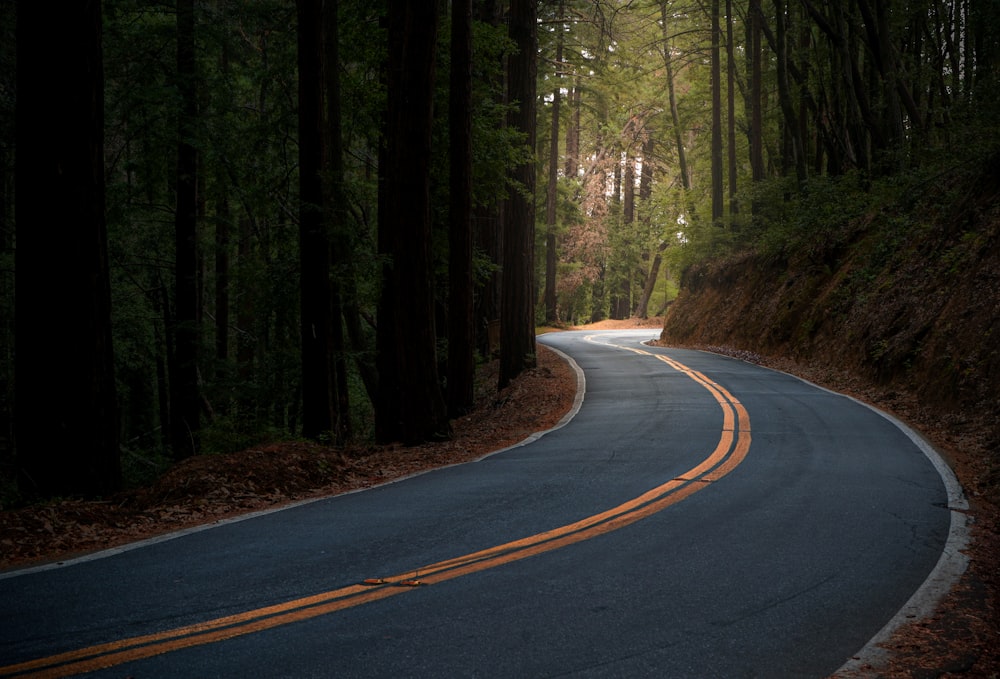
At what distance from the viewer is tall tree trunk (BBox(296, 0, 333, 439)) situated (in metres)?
13.7

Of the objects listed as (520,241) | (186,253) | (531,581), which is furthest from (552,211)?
(531,581)

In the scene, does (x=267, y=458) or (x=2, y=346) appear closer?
(x=267, y=458)

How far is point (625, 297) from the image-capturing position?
199ft

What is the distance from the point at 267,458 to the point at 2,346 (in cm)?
1304

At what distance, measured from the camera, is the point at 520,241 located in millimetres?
20750

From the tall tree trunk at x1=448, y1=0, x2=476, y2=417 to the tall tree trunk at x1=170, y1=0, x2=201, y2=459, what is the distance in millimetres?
5906

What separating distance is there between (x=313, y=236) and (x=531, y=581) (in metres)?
9.97

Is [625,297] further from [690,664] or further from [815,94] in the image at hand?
[690,664]

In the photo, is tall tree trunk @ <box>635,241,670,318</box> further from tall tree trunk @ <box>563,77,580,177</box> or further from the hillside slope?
the hillside slope

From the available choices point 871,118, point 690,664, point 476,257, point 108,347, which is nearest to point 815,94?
point 871,118

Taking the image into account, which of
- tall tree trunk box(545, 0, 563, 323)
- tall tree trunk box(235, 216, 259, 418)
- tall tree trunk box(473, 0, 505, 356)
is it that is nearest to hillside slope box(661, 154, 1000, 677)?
tall tree trunk box(473, 0, 505, 356)

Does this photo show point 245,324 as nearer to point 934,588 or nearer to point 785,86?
point 785,86

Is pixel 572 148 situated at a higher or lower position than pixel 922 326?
higher

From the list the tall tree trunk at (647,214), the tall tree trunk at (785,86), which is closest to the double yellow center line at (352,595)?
the tall tree trunk at (785,86)
